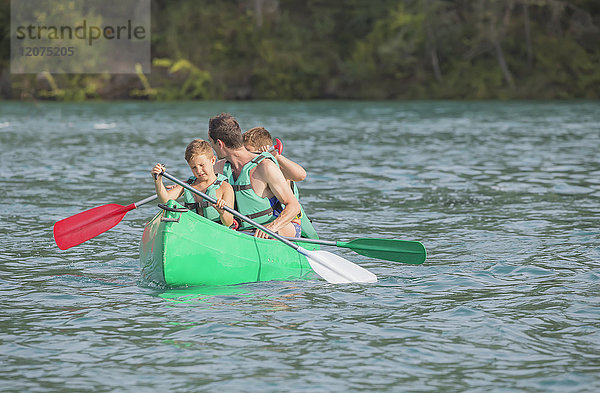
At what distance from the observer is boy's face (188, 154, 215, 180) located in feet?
21.7

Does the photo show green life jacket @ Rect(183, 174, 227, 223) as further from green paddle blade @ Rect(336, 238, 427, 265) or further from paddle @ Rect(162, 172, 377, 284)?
green paddle blade @ Rect(336, 238, 427, 265)

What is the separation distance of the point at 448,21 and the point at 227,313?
32.1 m

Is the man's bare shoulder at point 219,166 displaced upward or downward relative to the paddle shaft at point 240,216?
upward

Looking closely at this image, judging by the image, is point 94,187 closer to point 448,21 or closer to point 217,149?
point 217,149

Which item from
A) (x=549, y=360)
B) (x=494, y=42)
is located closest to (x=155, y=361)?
(x=549, y=360)

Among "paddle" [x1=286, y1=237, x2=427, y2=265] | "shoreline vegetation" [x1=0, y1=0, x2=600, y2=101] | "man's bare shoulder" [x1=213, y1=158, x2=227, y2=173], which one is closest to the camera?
"paddle" [x1=286, y1=237, x2=427, y2=265]

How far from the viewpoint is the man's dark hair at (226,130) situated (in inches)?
267

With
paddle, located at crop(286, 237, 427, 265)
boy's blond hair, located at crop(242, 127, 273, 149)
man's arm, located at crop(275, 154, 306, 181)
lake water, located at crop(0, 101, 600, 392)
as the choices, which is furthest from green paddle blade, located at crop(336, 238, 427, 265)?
boy's blond hair, located at crop(242, 127, 273, 149)

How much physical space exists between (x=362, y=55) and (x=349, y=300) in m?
32.1

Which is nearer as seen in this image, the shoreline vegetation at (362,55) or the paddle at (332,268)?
the paddle at (332,268)

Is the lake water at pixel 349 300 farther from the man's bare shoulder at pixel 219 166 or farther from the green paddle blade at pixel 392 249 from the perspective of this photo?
the man's bare shoulder at pixel 219 166

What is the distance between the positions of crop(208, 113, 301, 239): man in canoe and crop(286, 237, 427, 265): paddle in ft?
0.90

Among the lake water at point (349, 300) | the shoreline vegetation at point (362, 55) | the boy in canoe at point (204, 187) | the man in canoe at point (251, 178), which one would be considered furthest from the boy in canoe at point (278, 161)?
the shoreline vegetation at point (362, 55)

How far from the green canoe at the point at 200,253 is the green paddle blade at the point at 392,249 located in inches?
27.5
